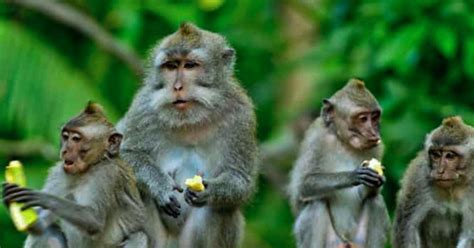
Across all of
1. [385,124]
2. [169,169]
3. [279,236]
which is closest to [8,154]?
[279,236]

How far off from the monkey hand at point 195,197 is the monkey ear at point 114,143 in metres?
0.63

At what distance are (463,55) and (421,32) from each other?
0.52 m

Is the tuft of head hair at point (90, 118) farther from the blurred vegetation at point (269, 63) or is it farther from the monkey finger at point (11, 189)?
the blurred vegetation at point (269, 63)

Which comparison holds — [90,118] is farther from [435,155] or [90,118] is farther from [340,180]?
[435,155]

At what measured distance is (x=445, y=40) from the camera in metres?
14.9

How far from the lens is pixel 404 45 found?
49.4ft

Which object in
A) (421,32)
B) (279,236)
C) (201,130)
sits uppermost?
(421,32)

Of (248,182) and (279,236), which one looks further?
(279,236)

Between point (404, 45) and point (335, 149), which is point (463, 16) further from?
point (335, 149)

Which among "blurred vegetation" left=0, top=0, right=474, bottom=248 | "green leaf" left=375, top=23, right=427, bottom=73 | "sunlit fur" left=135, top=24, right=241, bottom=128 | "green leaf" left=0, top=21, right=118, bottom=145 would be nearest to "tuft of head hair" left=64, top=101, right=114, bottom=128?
"sunlit fur" left=135, top=24, right=241, bottom=128

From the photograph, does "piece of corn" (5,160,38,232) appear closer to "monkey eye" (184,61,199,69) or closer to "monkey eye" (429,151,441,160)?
"monkey eye" (184,61,199,69)

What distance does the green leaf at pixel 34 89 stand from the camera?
17297 mm

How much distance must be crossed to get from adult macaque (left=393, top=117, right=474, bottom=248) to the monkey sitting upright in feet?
6.08

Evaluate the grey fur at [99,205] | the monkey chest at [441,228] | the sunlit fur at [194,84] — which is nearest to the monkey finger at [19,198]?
the grey fur at [99,205]
